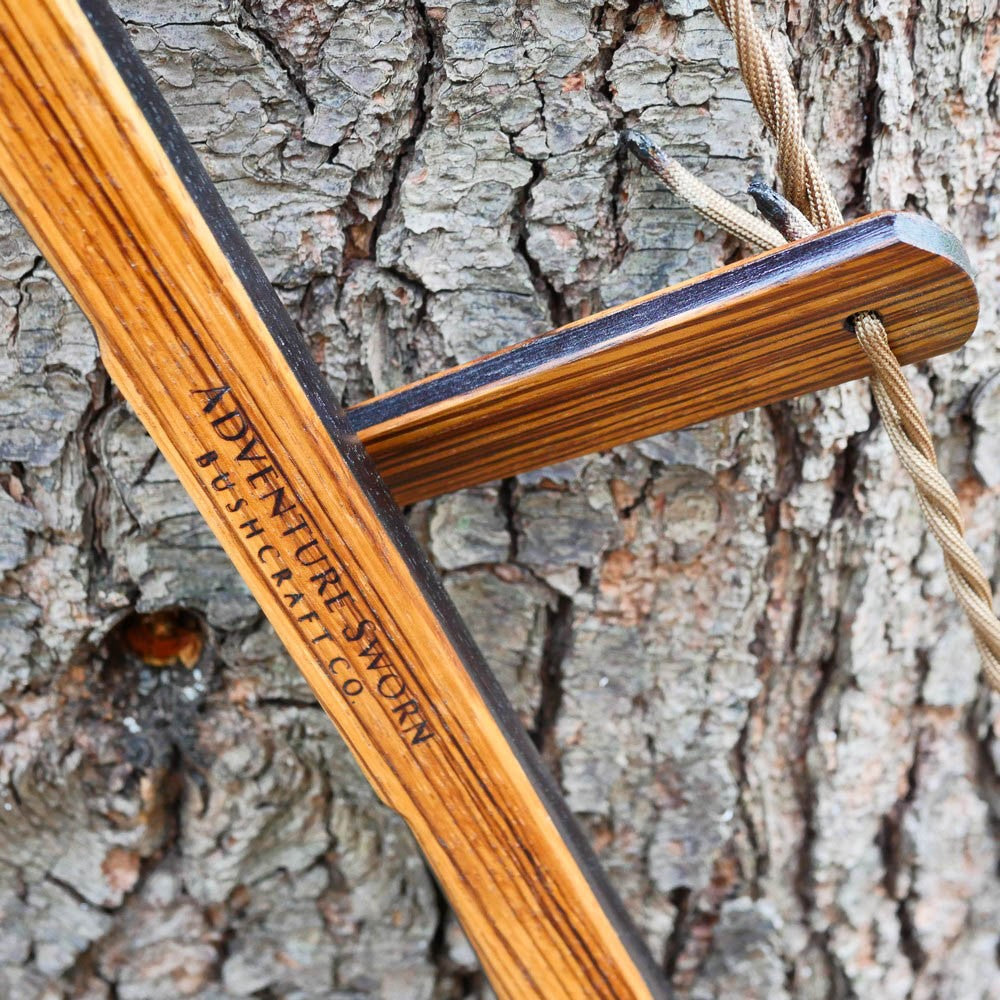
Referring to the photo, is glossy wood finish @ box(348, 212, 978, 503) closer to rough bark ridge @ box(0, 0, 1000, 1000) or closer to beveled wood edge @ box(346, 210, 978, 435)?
beveled wood edge @ box(346, 210, 978, 435)

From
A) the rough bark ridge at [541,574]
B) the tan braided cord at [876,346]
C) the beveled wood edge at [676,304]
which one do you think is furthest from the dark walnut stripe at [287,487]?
the tan braided cord at [876,346]

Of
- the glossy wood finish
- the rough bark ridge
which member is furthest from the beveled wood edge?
the rough bark ridge

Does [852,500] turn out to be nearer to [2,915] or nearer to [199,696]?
[199,696]

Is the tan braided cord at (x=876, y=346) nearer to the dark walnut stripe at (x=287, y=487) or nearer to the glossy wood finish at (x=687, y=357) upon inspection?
the glossy wood finish at (x=687, y=357)

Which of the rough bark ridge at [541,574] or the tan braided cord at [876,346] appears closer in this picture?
the tan braided cord at [876,346]

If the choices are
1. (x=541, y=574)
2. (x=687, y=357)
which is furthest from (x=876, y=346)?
(x=541, y=574)

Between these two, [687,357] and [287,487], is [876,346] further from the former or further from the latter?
[287,487]
